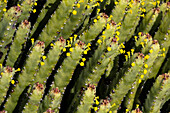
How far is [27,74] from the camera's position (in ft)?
12.3

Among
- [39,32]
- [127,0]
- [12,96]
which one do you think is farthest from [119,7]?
[12,96]

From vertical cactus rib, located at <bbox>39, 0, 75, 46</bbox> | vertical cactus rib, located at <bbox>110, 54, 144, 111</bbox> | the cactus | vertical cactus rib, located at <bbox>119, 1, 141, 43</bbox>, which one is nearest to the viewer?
the cactus

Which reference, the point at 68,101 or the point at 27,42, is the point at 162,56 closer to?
the point at 68,101

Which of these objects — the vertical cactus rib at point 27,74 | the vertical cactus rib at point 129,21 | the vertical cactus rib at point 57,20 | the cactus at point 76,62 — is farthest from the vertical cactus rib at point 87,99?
the vertical cactus rib at point 129,21

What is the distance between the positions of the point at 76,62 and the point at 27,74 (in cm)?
64

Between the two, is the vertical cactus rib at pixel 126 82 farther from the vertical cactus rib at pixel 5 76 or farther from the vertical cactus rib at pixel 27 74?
the vertical cactus rib at pixel 5 76

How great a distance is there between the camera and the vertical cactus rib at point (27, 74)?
362 centimetres

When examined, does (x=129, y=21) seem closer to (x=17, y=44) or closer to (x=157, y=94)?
(x=157, y=94)

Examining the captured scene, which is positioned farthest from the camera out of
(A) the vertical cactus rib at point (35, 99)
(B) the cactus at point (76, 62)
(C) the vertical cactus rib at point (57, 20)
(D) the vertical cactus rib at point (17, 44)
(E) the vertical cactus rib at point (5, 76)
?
(C) the vertical cactus rib at point (57, 20)

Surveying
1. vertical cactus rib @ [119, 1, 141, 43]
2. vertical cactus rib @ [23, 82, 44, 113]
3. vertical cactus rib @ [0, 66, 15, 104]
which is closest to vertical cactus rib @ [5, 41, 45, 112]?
vertical cactus rib @ [0, 66, 15, 104]

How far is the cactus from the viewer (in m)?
3.62

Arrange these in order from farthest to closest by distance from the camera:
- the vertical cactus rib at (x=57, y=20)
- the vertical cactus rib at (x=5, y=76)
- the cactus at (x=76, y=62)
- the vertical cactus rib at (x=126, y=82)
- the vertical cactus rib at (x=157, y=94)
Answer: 1. the vertical cactus rib at (x=57, y=20)
2. the vertical cactus rib at (x=157, y=94)
3. the vertical cactus rib at (x=126, y=82)
4. the cactus at (x=76, y=62)
5. the vertical cactus rib at (x=5, y=76)

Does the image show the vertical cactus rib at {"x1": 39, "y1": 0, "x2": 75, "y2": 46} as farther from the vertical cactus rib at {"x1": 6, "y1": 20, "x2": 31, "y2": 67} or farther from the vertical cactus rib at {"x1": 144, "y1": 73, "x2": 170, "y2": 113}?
the vertical cactus rib at {"x1": 144, "y1": 73, "x2": 170, "y2": 113}

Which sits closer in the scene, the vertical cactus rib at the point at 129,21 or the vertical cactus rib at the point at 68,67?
the vertical cactus rib at the point at 68,67
